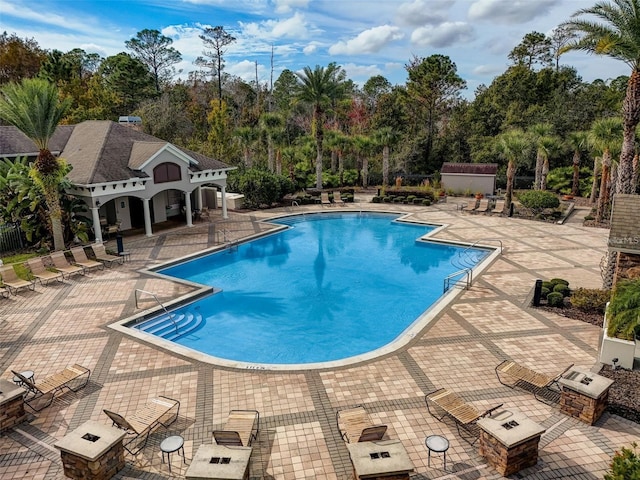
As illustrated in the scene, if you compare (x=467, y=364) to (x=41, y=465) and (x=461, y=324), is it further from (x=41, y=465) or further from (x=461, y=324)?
(x=41, y=465)

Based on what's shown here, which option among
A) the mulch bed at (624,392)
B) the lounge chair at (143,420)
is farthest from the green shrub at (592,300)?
the lounge chair at (143,420)

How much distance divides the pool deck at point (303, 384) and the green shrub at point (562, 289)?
4.11 feet

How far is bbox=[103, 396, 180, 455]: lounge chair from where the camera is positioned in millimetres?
Result: 8828

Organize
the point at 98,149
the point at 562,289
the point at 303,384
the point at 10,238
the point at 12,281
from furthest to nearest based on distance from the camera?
the point at 98,149 < the point at 10,238 < the point at 12,281 < the point at 562,289 < the point at 303,384

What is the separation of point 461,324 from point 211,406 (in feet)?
27.7

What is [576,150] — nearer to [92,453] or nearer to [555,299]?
[555,299]

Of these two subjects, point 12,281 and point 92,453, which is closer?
point 92,453

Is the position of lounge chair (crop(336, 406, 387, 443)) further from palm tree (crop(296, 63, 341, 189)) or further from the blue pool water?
palm tree (crop(296, 63, 341, 189))

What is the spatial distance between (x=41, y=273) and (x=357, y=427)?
52.1 ft

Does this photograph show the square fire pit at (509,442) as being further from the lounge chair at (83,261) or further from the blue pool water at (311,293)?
the lounge chair at (83,261)

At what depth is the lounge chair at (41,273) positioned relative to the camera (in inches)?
718

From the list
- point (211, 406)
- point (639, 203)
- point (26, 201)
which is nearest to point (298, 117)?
point (26, 201)

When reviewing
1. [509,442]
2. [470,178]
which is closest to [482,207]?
[470,178]

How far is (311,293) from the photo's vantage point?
1931 centimetres
